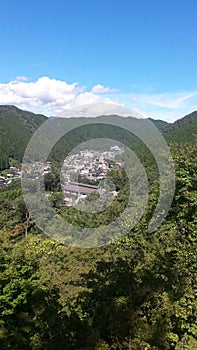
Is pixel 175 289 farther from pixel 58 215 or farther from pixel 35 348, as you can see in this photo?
pixel 58 215

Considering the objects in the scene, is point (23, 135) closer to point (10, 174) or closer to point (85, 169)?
point (10, 174)

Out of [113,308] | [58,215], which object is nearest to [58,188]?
[58,215]

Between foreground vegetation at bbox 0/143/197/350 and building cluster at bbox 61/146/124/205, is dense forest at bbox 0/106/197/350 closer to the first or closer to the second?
foreground vegetation at bbox 0/143/197/350

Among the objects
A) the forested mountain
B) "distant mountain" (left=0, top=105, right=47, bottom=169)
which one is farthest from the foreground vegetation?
"distant mountain" (left=0, top=105, right=47, bottom=169)

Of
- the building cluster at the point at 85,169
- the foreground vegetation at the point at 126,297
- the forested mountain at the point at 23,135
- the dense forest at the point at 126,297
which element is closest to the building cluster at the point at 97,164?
the building cluster at the point at 85,169

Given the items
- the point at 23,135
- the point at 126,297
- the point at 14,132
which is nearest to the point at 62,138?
the point at 23,135
